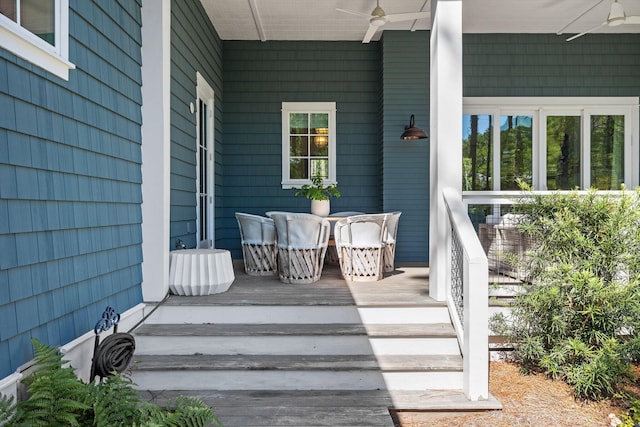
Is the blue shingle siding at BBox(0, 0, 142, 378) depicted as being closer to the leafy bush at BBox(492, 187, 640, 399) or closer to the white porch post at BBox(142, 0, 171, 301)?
the white porch post at BBox(142, 0, 171, 301)

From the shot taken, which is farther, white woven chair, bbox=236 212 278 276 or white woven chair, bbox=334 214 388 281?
white woven chair, bbox=236 212 278 276

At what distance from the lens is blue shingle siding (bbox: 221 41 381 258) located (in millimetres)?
6812

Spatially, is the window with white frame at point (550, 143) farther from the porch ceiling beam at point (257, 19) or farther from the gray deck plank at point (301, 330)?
the gray deck plank at point (301, 330)

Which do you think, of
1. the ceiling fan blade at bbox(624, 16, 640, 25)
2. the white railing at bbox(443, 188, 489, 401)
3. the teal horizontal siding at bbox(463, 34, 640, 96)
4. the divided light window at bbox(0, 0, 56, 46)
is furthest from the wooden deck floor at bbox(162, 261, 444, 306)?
the ceiling fan blade at bbox(624, 16, 640, 25)

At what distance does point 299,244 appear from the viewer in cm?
426

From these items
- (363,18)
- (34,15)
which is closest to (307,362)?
(34,15)

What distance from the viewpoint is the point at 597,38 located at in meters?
6.77

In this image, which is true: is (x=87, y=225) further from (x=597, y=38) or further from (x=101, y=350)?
(x=597, y=38)

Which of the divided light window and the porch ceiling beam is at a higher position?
the porch ceiling beam

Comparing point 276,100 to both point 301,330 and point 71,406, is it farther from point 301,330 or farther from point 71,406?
point 71,406

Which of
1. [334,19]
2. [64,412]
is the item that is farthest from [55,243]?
[334,19]

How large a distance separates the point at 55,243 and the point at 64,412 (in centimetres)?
87

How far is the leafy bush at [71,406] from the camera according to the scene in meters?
1.84

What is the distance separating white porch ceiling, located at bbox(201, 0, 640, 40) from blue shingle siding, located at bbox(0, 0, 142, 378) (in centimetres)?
245
